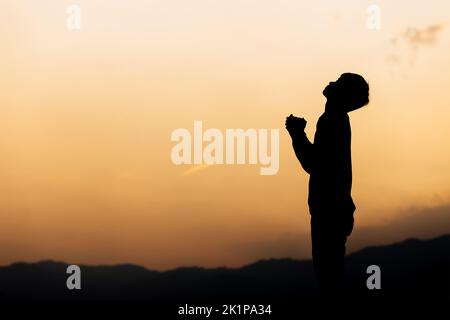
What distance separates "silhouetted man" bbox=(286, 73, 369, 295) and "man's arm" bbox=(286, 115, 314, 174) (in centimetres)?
1

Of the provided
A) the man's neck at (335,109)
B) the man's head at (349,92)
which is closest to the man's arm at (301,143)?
the man's neck at (335,109)

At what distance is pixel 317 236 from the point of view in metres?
8.74

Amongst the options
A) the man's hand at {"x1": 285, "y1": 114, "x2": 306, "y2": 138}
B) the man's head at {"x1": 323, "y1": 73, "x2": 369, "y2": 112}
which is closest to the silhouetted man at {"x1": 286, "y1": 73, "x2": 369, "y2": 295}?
the man's head at {"x1": 323, "y1": 73, "x2": 369, "y2": 112}

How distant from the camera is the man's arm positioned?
884cm

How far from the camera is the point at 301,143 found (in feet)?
29.1

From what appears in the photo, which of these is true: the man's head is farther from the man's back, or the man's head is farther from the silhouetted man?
the man's back

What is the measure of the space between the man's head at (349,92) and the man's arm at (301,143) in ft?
1.36

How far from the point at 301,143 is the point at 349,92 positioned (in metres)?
0.73

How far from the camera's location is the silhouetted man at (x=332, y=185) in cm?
870

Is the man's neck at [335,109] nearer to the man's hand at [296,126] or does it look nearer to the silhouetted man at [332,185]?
the silhouetted man at [332,185]

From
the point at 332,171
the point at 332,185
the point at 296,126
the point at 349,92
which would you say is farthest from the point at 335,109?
the point at 332,185

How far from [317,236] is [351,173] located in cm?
75

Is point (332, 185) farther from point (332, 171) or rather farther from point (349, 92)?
point (349, 92)
